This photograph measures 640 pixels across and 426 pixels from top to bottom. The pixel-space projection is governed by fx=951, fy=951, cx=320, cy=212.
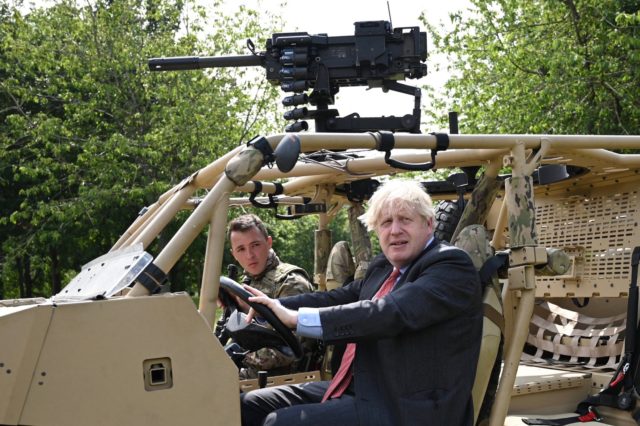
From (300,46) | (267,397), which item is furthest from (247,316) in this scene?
(300,46)

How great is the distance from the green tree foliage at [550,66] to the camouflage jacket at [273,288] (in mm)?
6857

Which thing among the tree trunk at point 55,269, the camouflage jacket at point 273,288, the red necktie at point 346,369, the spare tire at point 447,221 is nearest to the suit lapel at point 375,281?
the red necktie at point 346,369

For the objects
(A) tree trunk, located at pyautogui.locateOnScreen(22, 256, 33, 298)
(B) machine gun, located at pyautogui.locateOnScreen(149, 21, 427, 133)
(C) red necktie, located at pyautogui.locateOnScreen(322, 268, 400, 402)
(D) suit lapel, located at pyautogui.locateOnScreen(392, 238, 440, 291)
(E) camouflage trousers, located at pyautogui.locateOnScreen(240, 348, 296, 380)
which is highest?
(B) machine gun, located at pyautogui.locateOnScreen(149, 21, 427, 133)

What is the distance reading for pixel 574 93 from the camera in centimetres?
1236

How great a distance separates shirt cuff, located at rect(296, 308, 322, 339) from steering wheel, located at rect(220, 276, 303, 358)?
0.40 metres

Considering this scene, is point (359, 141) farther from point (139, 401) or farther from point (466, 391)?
point (139, 401)

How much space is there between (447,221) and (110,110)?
13.7 meters

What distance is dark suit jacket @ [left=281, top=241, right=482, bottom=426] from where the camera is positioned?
3326mm

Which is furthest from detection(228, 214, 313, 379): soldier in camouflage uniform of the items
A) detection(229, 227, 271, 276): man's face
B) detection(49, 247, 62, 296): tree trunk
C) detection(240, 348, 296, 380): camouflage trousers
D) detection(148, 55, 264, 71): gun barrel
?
detection(49, 247, 62, 296): tree trunk

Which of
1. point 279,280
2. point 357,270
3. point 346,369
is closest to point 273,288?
point 279,280

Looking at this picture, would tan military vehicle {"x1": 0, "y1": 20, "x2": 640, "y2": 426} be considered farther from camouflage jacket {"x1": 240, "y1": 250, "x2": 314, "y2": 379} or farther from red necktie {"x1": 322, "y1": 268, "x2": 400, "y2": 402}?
red necktie {"x1": 322, "y1": 268, "x2": 400, "y2": 402}

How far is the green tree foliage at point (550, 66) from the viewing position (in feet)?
38.6

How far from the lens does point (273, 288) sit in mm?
5098

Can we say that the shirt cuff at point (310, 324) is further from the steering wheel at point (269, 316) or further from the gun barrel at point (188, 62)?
the gun barrel at point (188, 62)
